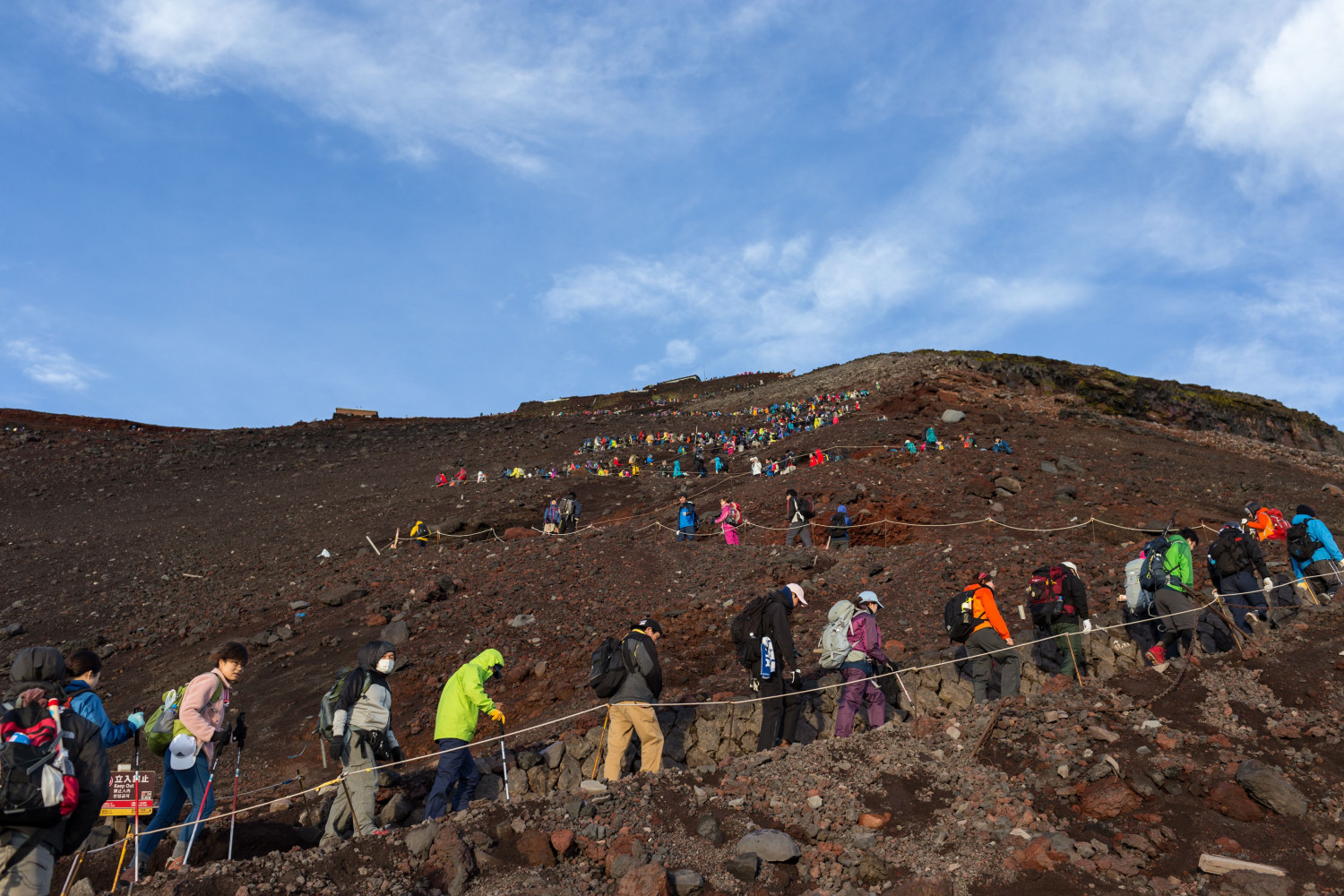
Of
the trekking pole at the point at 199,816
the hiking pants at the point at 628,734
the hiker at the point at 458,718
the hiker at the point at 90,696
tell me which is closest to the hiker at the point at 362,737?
the hiker at the point at 458,718

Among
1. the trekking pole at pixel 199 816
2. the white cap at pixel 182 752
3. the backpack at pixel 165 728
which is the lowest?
the trekking pole at pixel 199 816

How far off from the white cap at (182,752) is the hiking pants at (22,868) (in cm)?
225

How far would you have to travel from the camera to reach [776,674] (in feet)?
28.5

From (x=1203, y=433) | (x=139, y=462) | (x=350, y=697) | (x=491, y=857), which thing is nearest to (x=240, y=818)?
(x=350, y=697)

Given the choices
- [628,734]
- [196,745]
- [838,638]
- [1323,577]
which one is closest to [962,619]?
[838,638]

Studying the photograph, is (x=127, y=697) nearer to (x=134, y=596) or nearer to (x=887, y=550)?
(x=134, y=596)

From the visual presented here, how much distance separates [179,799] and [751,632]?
18.4 feet

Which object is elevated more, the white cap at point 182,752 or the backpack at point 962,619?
the backpack at point 962,619

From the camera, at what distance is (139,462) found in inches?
1476

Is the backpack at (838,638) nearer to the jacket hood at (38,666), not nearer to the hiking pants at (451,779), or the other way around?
the hiking pants at (451,779)

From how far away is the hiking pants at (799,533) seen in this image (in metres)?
19.0

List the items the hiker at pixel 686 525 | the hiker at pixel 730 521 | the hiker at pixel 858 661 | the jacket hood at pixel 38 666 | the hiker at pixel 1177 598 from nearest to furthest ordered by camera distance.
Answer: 1. the jacket hood at pixel 38 666
2. the hiker at pixel 858 661
3. the hiker at pixel 1177 598
4. the hiker at pixel 730 521
5. the hiker at pixel 686 525

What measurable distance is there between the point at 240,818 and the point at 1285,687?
36.4ft

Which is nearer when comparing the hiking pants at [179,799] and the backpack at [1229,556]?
the hiking pants at [179,799]
